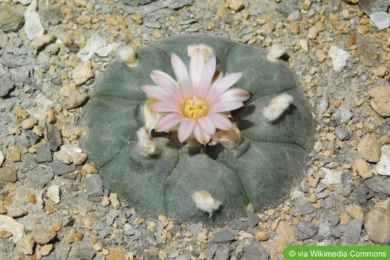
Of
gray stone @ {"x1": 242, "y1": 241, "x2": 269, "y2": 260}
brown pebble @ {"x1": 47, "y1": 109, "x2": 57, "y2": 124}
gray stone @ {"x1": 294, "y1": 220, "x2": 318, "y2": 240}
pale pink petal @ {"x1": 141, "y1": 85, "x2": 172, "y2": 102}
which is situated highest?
pale pink petal @ {"x1": 141, "y1": 85, "x2": 172, "y2": 102}

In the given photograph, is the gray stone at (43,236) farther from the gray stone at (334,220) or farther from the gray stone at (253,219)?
the gray stone at (334,220)

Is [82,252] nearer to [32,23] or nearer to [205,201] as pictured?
[205,201]

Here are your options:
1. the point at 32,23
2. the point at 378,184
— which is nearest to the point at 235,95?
the point at 378,184

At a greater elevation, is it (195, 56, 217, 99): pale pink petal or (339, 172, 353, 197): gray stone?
(195, 56, 217, 99): pale pink petal

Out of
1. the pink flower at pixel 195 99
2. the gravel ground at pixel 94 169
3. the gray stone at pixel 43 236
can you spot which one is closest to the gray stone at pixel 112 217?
the gravel ground at pixel 94 169

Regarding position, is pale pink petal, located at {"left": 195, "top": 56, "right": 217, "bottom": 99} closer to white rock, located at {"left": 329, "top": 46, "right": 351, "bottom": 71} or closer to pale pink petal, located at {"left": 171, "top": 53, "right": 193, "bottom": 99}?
pale pink petal, located at {"left": 171, "top": 53, "right": 193, "bottom": 99}

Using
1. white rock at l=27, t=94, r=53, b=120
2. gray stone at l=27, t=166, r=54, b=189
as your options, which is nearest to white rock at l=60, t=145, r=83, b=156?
gray stone at l=27, t=166, r=54, b=189

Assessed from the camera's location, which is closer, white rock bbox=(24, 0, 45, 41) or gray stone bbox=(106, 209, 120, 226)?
gray stone bbox=(106, 209, 120, 226)
